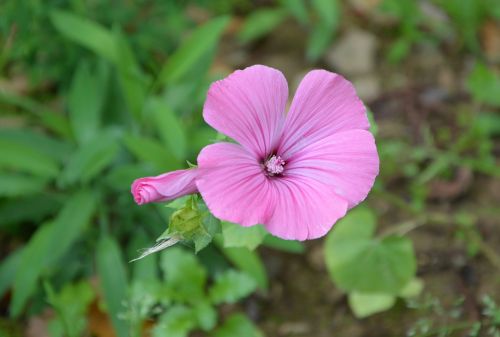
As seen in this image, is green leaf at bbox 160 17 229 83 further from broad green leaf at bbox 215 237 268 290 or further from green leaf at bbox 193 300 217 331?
green leaf at bbox 193 300 217 331

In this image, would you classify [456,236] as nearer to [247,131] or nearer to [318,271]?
[318,271]

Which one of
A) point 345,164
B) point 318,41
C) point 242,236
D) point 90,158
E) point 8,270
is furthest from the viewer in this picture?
point 318,41

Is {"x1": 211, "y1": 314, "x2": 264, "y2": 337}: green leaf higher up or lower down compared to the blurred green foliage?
lower down

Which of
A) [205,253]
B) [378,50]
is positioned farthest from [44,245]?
[378,50]

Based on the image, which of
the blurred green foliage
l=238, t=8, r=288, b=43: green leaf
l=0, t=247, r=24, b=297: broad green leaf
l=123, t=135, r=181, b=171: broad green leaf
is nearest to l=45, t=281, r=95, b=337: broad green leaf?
the blurred green foliage

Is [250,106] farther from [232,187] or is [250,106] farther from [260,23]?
[260,23]

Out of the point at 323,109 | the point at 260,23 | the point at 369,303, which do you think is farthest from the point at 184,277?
the point at 260,23

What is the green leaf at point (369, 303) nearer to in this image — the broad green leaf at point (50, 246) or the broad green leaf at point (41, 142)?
the broad green leaf at point (50, 246)
